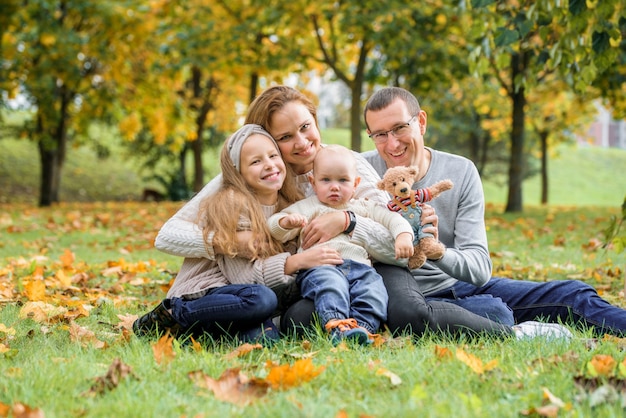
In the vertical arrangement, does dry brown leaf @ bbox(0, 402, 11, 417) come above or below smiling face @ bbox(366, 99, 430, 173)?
below

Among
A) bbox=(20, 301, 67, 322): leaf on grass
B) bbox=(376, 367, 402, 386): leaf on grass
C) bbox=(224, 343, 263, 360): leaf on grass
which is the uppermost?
bbox=(376, 367, 402, 386): leaf on grass

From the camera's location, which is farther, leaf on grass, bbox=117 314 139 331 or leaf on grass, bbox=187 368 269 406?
leaf on grass, bbox=117 314 139 331

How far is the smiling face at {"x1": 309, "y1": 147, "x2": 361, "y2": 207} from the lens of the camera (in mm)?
3457

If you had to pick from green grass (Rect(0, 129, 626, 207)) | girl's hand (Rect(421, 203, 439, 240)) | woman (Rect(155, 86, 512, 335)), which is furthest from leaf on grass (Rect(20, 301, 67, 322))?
green grass (Rect(0, 129, 626, 207))

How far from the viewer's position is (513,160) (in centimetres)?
1427

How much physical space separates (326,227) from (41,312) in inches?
66.9

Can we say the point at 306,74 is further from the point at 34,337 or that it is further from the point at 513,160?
the point at 34,337

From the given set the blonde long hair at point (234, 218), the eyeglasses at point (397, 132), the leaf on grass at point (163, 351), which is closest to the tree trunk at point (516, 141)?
the eyeglasses at point (397, 132)

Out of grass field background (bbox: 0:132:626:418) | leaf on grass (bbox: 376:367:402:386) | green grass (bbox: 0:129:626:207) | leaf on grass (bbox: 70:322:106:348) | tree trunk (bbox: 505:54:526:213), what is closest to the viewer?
grass field background (bbox: 0:132:626:418)

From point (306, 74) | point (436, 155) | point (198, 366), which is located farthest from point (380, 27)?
point (198, 366)

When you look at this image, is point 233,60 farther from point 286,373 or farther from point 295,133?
point 286,373

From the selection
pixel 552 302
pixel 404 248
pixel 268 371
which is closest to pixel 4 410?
pixel 268 371

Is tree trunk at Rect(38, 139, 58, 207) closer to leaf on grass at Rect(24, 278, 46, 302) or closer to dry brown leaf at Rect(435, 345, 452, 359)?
leaf on grass at Rect(24, 278, 46, 302)

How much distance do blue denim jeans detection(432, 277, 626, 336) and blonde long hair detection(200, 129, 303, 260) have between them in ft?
3.47
